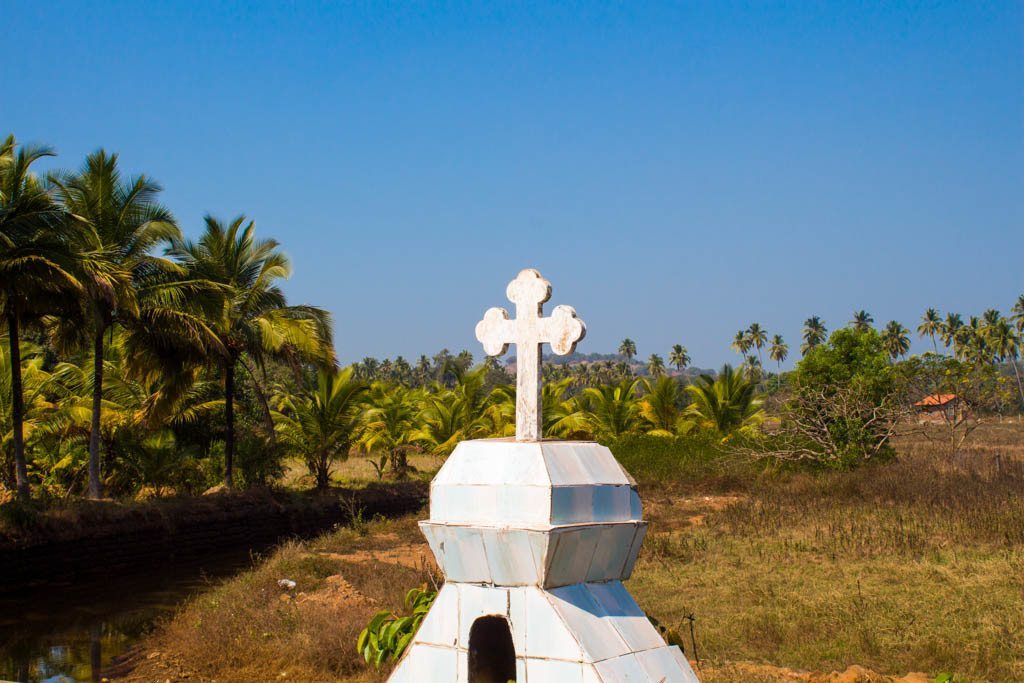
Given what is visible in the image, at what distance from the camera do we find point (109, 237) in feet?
71.2

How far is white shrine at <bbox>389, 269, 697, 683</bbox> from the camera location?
290 cm

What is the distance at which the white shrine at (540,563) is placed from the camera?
290 centimetres

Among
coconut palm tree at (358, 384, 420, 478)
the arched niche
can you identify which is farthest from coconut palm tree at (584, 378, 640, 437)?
the arched niche

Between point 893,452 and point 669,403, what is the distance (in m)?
12.0

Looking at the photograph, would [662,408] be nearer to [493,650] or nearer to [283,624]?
[283,624]

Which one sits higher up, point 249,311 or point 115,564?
point 249,311

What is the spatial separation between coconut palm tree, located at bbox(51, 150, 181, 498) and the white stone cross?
58.6 feet

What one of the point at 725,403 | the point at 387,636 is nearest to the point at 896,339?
the point at 725,403

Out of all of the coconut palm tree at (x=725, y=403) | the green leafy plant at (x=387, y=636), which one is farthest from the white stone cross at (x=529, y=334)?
the coconut palm tree at (x=725, y=403)

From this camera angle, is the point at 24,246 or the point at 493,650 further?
the point at 24,246

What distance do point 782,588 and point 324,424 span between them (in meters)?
18.3

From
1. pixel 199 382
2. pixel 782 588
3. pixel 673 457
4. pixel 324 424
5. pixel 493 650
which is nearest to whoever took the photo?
pixel 493 650

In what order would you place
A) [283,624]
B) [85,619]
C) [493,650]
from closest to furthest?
Result: [493,650] < [283,624] < [85,619]

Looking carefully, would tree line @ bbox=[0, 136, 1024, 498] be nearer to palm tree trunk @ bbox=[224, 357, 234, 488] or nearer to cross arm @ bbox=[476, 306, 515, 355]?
palm tree trunk @ bbox=[224, 357, 234, 488]
